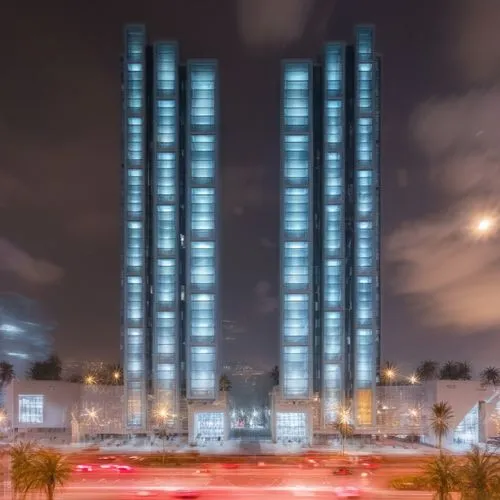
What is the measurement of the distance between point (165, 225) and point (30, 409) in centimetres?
3412

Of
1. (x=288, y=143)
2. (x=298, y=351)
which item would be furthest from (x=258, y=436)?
(x=288, y=143)

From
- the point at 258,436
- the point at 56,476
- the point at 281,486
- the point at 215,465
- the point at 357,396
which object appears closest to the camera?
the point at 56,476

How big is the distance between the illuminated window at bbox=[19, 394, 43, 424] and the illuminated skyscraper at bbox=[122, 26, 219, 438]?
13.4 m

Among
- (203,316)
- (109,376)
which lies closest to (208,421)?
(203,316)

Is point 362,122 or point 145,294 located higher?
point 362,122

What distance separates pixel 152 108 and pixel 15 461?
56.1 metres

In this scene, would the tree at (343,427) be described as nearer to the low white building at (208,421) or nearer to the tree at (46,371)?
the low white building at (208,421)

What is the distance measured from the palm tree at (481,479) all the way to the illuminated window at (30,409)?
2551 inches

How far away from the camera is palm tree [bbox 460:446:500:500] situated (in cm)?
2633

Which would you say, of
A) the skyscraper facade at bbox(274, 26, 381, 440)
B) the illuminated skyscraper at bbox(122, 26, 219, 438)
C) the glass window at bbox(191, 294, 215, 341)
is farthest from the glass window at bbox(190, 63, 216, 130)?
the glass window at bbox(191, 294, 215, 341)

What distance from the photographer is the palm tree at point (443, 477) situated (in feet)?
95.1

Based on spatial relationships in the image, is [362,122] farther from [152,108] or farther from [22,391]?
[22,391]

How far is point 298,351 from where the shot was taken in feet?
242

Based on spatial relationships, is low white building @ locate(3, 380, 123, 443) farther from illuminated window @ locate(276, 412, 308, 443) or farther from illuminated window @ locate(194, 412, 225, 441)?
illuminated window @ locate(276, 412, 308, 443)
